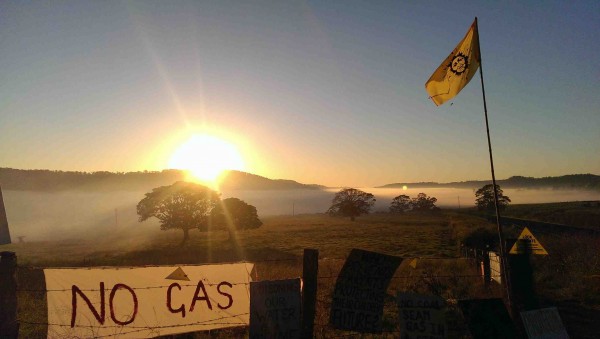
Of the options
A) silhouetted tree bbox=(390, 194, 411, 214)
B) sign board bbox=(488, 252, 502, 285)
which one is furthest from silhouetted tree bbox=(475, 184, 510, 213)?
sign board bbox=(488, 252, 502, 285)

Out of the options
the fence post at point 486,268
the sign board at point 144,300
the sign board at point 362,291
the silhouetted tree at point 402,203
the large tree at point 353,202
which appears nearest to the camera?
the sign board at point 362,291

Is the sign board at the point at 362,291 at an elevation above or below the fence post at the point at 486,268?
above

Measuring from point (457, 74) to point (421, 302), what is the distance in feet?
19.5

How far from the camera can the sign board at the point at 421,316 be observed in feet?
21.9

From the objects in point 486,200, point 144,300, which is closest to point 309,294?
point 144,300

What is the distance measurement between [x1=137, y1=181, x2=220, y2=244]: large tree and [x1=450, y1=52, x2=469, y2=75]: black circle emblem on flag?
4643cm

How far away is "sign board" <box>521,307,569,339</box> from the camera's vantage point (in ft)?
23.4

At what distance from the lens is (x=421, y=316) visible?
6.76m

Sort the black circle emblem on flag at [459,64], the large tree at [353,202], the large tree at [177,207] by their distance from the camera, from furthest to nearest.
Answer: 1. the large tree at [353,202]
2. the large tree at [177,207]
3. the black circle emblem on flag at [459,64]

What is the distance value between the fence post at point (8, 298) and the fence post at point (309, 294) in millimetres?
5761

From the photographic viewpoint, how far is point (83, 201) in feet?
605

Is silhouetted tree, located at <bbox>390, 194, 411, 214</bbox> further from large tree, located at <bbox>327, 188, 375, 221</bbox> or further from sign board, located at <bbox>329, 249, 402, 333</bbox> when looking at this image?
sign board, located at <bbox>329, 249, 402, 333</bbox>

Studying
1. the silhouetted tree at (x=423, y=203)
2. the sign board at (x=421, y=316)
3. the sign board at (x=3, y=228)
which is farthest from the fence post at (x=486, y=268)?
the silhouetted tree at (x=423, y=203)

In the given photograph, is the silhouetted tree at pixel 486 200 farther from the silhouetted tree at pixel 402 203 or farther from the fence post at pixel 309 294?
the fence post at pixel 309 294
